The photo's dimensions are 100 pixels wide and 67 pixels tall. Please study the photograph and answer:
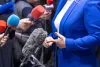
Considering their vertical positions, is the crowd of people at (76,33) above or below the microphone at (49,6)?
below

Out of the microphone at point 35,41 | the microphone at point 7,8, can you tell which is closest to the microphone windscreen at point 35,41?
the microphone at point 35,41

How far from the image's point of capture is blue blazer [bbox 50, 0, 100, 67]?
110cm

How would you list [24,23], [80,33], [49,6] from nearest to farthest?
[80,33] < [24,23] < [49,6]

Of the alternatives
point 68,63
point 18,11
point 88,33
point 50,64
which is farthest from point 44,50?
point 88,33

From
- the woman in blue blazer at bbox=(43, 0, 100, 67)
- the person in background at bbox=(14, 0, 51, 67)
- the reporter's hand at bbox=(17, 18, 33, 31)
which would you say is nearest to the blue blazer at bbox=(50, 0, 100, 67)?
the woman in blue blazer at bbox=(43, 0, 100, 67)

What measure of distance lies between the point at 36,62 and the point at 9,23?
0.38 metres

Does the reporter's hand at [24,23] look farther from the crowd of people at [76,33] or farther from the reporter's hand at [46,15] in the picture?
the reporter's hand at [46,15]

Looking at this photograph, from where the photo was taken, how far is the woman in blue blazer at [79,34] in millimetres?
1100

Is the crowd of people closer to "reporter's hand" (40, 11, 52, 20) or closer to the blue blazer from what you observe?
the blue blazer

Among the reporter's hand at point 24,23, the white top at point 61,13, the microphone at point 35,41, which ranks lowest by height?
the microphone at point 35,41

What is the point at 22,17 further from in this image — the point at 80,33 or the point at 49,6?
the point at 80,33

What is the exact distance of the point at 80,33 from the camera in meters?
1.16

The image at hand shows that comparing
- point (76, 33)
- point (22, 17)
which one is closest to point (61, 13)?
point (76, 33)

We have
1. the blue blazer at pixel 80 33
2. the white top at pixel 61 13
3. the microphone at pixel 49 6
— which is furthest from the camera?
the microphone at pixel 49 6
